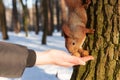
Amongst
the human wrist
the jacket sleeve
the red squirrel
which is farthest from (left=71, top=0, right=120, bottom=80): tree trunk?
the jacket sleeve

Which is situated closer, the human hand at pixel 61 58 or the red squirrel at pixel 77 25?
the human hand at pixel 61 58

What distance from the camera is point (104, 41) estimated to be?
119 inches

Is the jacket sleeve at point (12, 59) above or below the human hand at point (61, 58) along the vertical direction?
above

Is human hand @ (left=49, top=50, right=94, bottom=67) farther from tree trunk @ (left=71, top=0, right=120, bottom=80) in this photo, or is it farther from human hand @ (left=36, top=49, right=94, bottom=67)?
tree trunk @ (left=71, top=0, right=120, bottom=80)

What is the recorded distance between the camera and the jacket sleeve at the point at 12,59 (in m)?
1.64

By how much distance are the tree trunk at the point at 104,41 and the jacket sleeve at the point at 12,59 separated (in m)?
1.35

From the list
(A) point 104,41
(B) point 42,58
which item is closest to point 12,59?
(B) point 42,58

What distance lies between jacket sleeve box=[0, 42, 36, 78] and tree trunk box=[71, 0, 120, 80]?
4.42 ft

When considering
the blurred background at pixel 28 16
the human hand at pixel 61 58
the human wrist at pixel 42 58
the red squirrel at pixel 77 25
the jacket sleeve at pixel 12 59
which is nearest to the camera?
the jacket sleeve at pixel 12 59

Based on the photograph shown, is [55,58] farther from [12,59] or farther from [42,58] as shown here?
[12,59]

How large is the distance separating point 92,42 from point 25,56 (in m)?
1.43

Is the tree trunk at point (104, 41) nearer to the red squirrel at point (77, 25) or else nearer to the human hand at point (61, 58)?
the red squirrel at point (77, 25)

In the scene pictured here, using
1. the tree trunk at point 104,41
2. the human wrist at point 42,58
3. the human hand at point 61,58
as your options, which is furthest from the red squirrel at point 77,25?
the human wrist at point 42,58

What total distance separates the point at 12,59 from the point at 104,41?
152cm
